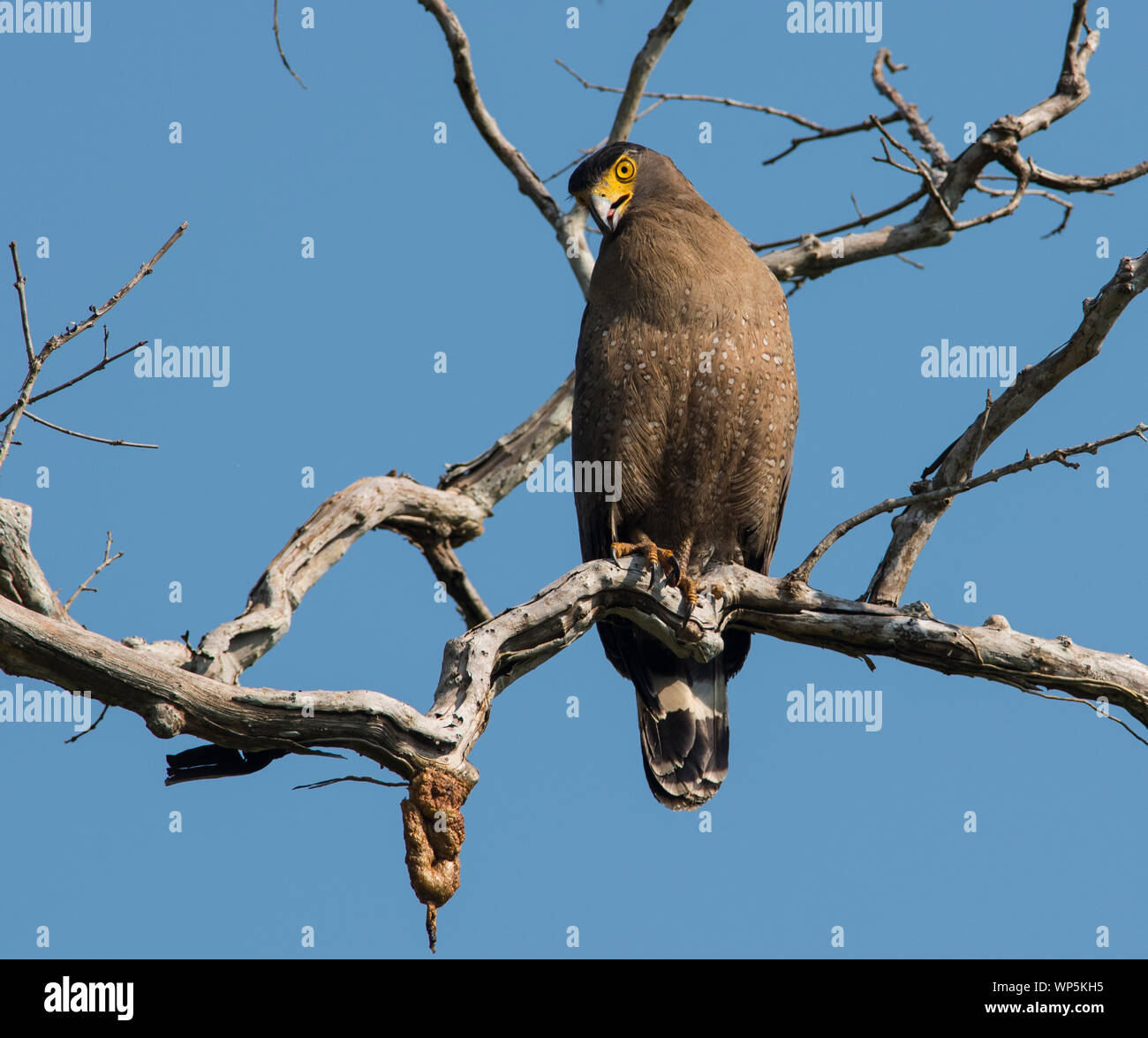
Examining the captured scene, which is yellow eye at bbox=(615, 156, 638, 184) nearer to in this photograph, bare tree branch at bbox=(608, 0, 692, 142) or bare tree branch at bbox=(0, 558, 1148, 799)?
bare tree branch at bbox=(608, 0, 692, 142)

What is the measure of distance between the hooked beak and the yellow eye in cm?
11

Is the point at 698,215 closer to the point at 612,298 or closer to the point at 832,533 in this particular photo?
the point at 612,298

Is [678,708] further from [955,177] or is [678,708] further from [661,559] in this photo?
[955,177]

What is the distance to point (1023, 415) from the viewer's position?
541cm

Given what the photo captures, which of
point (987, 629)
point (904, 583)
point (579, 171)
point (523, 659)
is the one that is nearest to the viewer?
point (523, 659)

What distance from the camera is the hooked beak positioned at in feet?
20.6

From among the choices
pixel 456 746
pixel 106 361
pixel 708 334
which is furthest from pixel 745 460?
pixel 106 361

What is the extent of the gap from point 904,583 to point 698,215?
212 cm

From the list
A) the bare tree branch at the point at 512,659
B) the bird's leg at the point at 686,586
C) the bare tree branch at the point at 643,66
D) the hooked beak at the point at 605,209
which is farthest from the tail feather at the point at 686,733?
the bare tree branch at the point at 643,66

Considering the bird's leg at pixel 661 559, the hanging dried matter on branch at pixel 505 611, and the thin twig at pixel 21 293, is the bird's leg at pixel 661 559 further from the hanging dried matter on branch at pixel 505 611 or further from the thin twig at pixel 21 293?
the thin twig at pixel 21 293

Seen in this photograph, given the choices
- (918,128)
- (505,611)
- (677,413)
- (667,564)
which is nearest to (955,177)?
(918,128)

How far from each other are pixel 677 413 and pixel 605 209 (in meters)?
1.25

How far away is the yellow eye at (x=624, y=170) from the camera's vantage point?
21.0 ft

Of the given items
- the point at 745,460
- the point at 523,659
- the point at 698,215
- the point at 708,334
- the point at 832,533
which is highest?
the point at 698,215
